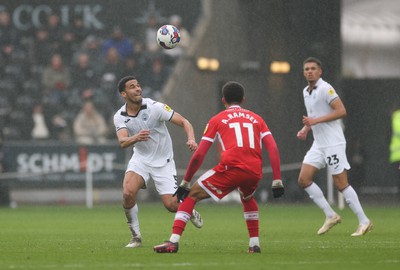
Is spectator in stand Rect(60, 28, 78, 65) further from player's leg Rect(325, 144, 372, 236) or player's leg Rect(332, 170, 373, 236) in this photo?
player's leg Rect(332, 170, 373, 236)

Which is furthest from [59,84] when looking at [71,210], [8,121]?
[71,210]

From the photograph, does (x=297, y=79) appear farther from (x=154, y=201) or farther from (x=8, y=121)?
(x=8, y=121)

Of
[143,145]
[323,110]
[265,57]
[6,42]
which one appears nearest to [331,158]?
[323,110]

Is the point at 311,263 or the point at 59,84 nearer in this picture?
the point at 311,263

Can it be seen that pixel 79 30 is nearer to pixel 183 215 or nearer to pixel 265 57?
pixel 265 57

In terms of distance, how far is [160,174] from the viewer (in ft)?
46.2

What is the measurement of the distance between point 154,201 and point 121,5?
19.1 feet

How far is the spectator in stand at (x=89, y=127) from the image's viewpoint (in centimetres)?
2777

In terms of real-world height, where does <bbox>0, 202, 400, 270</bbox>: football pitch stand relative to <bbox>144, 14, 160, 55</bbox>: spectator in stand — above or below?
below

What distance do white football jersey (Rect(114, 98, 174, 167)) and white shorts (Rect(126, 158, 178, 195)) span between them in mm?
56

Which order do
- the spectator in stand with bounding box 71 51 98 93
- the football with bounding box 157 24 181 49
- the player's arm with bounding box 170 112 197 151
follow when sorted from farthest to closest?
1. the spectator in stand with bounding box 71 51 98 93
2. the football with bounding box 157 24 181 49
3. the player's arm with bounding box 170 112 197 151

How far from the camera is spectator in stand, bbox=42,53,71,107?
2975 cm

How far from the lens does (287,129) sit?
27.4m

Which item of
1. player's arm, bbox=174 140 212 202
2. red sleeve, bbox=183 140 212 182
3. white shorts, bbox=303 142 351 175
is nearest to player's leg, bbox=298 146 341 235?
white shorts, bbox=303 142 351 175
